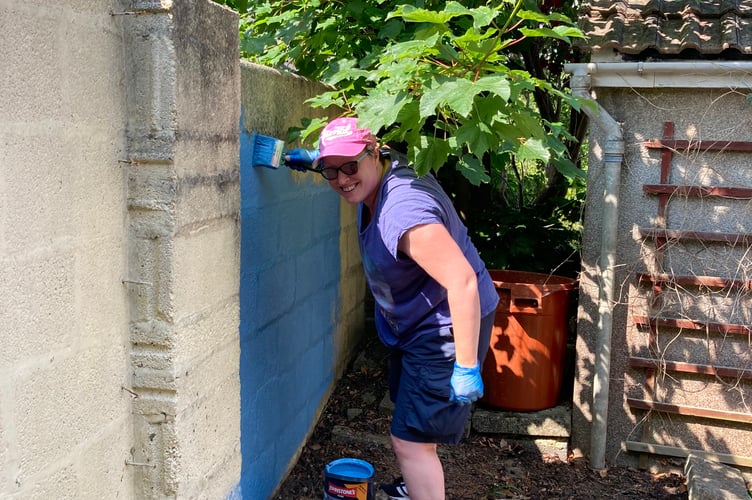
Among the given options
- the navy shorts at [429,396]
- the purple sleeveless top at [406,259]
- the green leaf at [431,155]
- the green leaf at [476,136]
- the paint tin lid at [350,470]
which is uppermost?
the green leaf at [476,136]

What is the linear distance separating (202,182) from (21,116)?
746 mm

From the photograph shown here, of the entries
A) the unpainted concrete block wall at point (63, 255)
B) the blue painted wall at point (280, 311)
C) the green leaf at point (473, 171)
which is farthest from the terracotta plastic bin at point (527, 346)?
the unpainted concrete block wall at point (63, 255)

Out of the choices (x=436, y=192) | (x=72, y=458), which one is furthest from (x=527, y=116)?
(x=72, y=458)

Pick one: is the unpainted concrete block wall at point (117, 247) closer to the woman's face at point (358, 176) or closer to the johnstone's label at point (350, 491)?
the woman's face at point (358, 176)

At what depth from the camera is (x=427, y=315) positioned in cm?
320

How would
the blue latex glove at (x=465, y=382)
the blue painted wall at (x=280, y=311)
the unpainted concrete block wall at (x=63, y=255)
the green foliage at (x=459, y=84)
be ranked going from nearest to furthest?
the unpainted concrete block wall at (x=63, y=255) → the green foliage at (x=459, y=84) → the blue latex glove at (x=465, y=382) → the blue painted wall at (x=280, y=311)

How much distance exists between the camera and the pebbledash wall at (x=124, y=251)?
1.72 m

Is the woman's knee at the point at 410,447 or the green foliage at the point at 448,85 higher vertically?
the green foliage at the point at 448,85

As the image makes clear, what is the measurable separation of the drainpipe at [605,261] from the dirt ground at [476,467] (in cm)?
22

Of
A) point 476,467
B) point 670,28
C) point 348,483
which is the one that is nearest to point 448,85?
point 348,483

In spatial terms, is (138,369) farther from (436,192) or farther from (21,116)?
(436,192)

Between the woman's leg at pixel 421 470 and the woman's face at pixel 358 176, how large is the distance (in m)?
1.00

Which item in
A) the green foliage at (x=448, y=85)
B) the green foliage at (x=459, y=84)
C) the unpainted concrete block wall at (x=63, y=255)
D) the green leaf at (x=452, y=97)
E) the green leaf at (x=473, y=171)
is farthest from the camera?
the green leaf at (x=473, y=171)

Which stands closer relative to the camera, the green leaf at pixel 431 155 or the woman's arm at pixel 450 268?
the woman's arm at pixel 450 268
